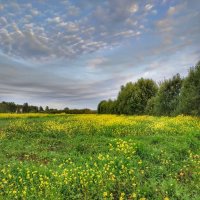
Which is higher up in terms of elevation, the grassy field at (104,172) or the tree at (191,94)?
the tree at (191,94)

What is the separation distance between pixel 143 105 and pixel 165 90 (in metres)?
17.2

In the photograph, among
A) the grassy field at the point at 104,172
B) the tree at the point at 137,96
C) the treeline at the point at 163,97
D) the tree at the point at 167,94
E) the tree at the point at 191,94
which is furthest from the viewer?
the tree at the point at 137,96

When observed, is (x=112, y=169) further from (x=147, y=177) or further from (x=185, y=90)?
(x=185, y=90)

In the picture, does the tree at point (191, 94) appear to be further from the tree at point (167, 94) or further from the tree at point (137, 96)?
the tree at point (137, 96)

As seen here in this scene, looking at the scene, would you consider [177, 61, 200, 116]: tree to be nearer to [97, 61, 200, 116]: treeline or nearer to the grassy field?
[97, 61, 200, 116]: treeline

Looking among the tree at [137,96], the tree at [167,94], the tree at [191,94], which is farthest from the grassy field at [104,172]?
the tree at [137,96]

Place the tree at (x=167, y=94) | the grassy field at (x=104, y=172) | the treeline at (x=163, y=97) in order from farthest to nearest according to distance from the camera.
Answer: the tree at (x=167, y=94)
the treeline at (x=163, y=97)
the grassy field at (x=104, y=172)

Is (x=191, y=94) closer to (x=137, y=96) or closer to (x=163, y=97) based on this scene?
(x=163, y=97)

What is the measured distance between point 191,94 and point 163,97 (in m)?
13.5

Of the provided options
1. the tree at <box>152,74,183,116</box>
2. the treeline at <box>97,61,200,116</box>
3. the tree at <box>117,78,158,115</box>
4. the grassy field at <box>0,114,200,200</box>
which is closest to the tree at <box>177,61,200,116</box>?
the treeline at <box>97,61,200,116</box>

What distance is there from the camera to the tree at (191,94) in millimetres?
40406

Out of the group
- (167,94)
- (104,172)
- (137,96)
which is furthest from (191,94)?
(104,172)

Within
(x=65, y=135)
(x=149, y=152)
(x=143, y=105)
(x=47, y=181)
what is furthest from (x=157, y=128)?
(x=143, y=105)

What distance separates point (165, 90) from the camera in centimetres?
5506
